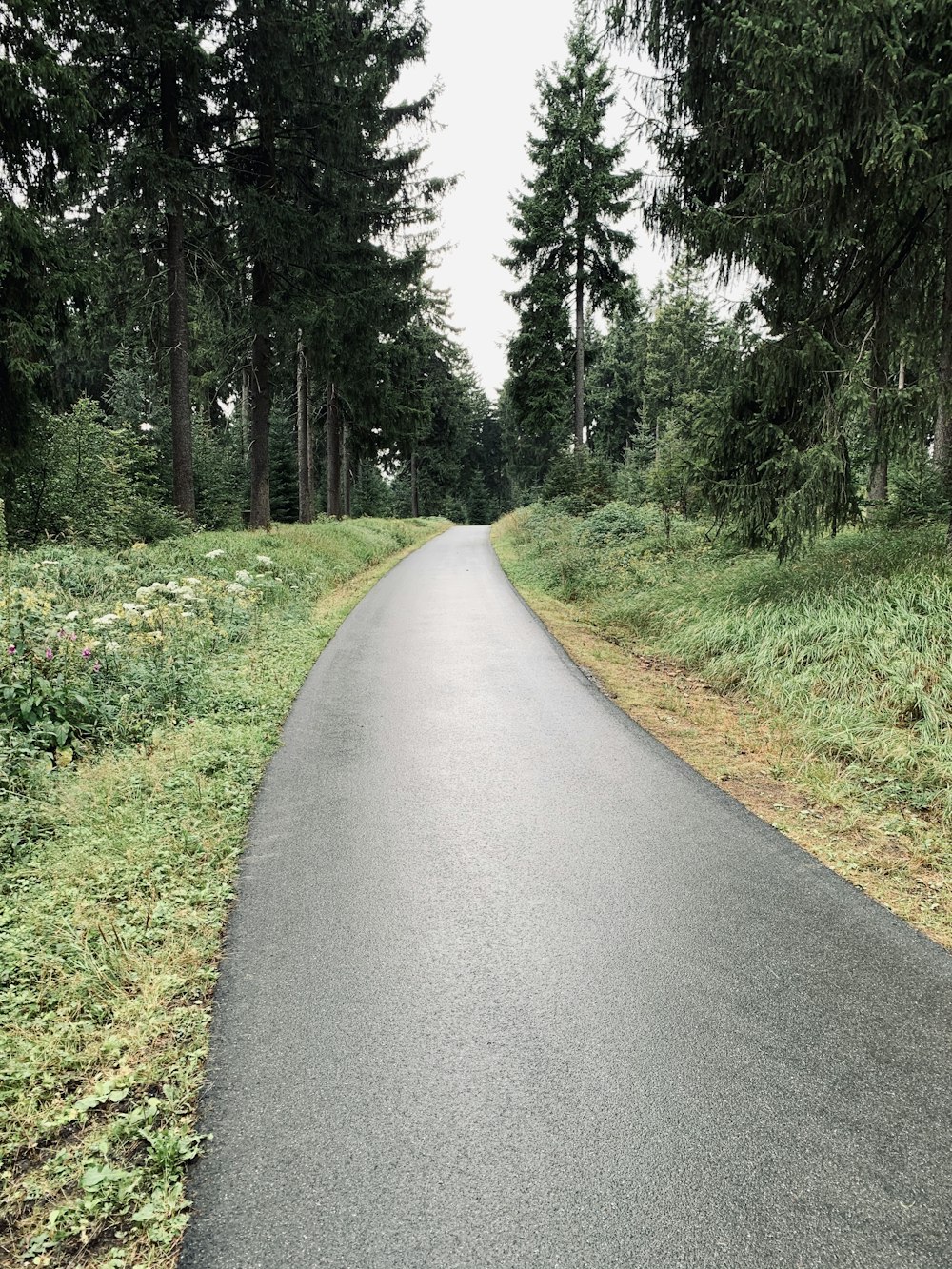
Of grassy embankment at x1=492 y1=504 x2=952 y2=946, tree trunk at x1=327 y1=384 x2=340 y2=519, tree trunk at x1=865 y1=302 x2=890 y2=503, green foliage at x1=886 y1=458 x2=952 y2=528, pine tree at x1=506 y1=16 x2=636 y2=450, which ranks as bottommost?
grassy embankment at x1=492 y1=504 x2=952 y2=946

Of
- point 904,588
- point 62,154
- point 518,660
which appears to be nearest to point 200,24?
point 62,154

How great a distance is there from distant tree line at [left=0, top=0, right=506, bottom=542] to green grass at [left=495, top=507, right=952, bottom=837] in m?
8.68

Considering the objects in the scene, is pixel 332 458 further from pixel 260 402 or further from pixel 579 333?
pixel 579 333

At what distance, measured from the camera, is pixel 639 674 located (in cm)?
774

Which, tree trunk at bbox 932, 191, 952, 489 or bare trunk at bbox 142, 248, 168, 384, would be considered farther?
bare trunk at bbox 142, 248, 168, 384

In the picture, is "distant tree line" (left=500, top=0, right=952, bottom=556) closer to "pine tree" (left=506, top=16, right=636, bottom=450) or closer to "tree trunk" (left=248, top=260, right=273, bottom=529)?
"tree trunk" (left=248, top=260, right=273, bottom=529)

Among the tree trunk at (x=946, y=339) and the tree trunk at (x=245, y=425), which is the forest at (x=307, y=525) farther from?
the tree trunk at (x=245, y=425)

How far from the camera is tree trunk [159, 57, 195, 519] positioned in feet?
40.4

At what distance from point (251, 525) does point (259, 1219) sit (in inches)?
634

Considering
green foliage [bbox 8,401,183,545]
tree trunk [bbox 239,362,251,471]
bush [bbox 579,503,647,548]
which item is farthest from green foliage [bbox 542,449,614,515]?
green foliage [bbox 8,401,183,545]

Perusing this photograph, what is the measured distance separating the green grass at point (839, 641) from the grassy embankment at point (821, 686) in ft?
0.05

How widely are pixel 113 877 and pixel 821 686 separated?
556 centimetres

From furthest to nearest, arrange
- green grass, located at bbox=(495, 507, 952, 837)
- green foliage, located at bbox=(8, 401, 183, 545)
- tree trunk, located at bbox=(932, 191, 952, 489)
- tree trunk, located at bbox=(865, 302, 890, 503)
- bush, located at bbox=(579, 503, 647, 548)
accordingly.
→ bush, located at bbox=(579, 503, 647, 548) → green foliage, located at bbox=(8, 401, 183, 545) → tree trunk, located at bbox=(865, 302, 890, 503) → tree trunk, located at bbox=(932, 191, 952, 489) → green grass, located at bbox=(495, 507, 952, 837)

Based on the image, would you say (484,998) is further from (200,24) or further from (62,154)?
(200,24)
